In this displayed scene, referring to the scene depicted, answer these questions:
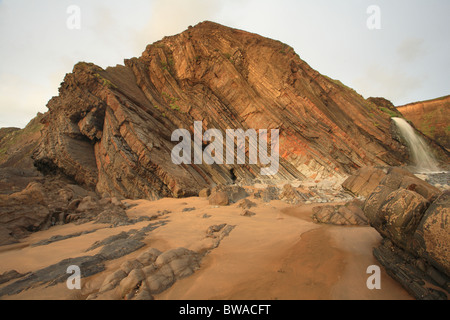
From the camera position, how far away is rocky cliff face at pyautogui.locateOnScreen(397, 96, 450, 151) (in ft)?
132

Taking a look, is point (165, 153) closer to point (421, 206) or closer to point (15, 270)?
point (15, 270)

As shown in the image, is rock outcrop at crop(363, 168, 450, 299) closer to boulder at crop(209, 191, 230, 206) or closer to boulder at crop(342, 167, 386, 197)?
boulder at crop(209, 191, 230, 206)

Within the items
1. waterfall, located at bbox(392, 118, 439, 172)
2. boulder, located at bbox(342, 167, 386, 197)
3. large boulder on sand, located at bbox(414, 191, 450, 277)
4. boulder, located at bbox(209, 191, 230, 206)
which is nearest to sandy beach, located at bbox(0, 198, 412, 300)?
large boulder on sand, located at bbox(414, 191, 450, 277)

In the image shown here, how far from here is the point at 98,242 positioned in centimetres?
462

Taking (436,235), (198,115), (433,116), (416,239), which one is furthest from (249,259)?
(433,116)

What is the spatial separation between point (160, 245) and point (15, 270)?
8.30 feet

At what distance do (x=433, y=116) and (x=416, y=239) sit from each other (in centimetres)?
Answer: 6291

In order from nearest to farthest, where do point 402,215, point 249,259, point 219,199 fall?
point 402,215 → point 249,259 → point 219,199

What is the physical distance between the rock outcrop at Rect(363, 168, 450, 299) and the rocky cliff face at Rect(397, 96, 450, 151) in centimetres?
5389

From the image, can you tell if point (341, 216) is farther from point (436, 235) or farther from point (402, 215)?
point (436, 235)

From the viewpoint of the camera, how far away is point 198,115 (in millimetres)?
16984

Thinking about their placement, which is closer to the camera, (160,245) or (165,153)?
(160,245)

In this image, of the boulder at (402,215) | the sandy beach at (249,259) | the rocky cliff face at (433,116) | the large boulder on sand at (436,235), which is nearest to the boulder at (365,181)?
the sandy beach at (249,259)

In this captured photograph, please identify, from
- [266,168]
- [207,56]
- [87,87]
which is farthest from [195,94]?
[266,168]
